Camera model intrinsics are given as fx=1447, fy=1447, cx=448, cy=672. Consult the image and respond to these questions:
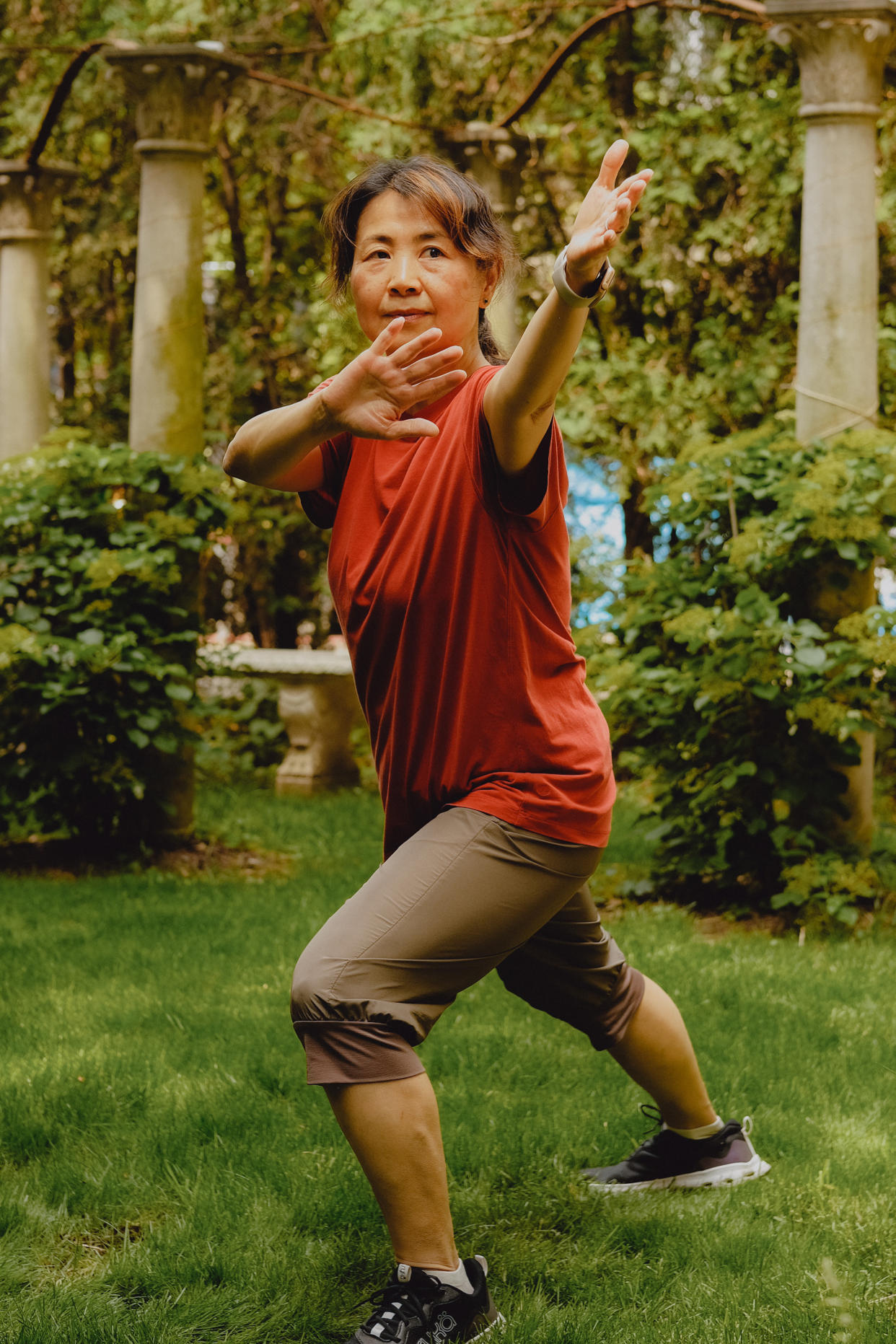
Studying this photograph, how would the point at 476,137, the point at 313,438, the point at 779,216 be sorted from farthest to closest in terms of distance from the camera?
1. the point at 779,216
2. the point at 476,137
3. the point at 313,438

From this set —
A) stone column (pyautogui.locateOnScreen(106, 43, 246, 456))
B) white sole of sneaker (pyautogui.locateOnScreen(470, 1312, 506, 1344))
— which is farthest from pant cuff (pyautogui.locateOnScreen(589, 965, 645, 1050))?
stone column (pyautogui.locateOnScreen(106, 43, 246, 456))

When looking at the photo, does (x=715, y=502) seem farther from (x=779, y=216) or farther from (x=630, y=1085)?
(x=779, y=216)

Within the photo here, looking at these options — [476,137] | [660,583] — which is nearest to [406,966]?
[660,583]

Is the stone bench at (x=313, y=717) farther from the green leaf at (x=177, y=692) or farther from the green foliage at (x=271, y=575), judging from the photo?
the green leaf at (x=177, y=692)

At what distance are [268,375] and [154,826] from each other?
222 inches

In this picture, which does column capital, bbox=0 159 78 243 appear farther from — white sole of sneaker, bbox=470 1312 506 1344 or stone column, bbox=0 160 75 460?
white sole of sneaker, bbox=470 1312 506 1344

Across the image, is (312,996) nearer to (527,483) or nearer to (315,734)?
(527,483)

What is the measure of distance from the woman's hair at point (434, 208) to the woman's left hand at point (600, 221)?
1.29 ft

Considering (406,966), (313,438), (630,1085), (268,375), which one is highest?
(268,375)

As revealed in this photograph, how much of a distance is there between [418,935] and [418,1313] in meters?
0.62

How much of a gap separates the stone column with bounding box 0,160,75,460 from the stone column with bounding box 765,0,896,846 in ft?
16.8

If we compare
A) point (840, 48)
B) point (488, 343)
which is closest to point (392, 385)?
point (488, 343)

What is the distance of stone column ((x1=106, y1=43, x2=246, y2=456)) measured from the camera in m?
6.77

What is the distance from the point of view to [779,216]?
29.0 feet
